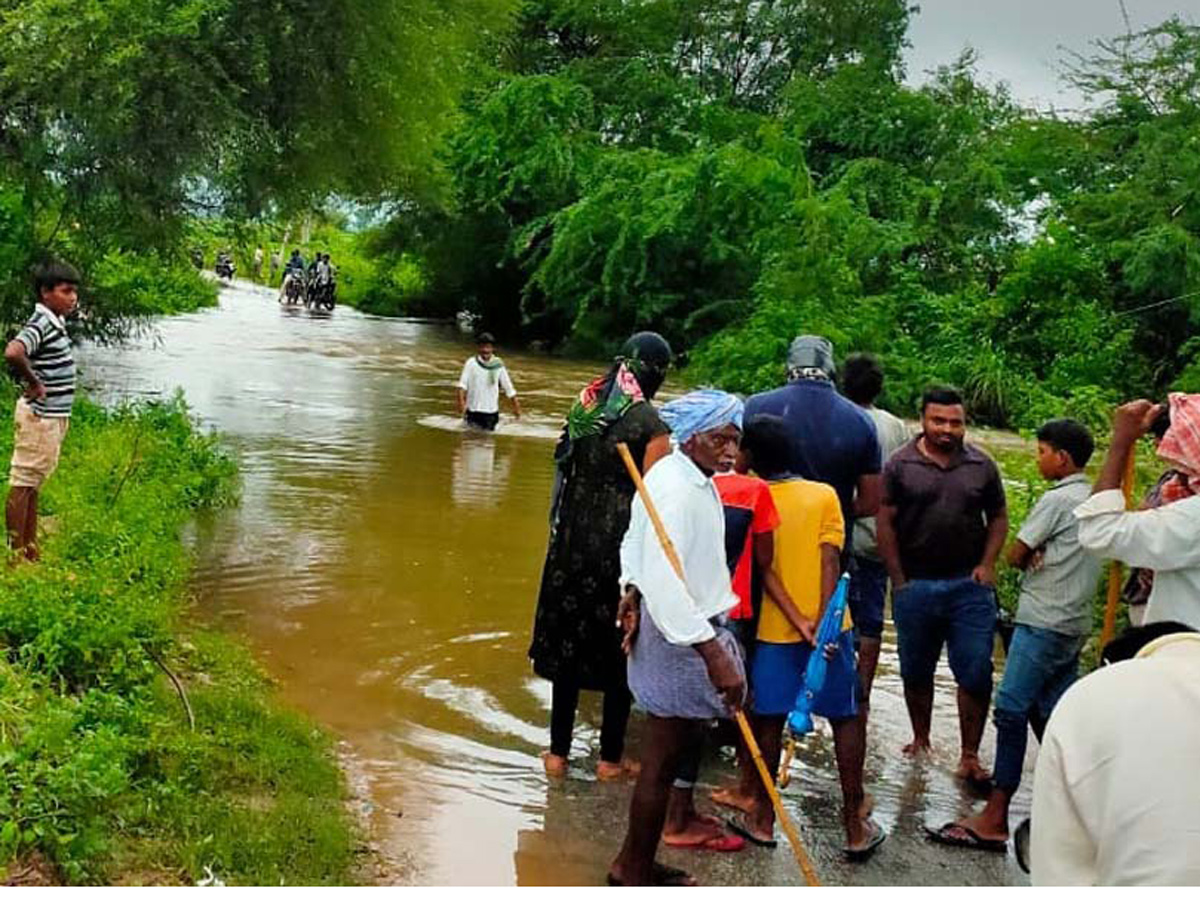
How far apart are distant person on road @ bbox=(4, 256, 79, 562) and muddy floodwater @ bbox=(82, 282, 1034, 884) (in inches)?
44.1

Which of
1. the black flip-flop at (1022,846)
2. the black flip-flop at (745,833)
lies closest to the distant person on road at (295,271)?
the black flip-flop at (745,833)

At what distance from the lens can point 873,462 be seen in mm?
5988

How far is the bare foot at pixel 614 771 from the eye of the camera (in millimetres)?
5910

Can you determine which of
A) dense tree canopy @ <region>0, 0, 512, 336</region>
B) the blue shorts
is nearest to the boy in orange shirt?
the blue shorts

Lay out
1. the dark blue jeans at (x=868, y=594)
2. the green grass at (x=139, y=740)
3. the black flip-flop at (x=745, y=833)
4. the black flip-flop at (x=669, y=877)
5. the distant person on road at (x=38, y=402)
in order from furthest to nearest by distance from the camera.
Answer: the distant person on road at (x=38, y=402) < the dark blue jeans at (x=868, y=594) < the black flip-flop at (x=745, y=833) < the black flip-flop at (x=669, y=877) < the green grass at (x=139, y=740)

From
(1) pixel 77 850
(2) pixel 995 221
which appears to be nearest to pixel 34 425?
(1) pixel 77 850

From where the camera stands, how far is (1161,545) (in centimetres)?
402

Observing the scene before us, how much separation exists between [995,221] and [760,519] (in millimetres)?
20641

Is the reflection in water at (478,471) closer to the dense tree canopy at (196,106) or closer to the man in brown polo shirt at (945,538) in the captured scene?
the dense tree canopy at (196,106)

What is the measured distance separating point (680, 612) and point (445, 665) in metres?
3.18

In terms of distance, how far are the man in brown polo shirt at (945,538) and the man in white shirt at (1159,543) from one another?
1545mm

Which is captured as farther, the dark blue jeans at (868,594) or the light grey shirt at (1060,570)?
the dark blue jeans at (868,594)

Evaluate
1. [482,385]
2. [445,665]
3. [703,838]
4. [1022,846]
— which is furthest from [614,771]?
[482,385]

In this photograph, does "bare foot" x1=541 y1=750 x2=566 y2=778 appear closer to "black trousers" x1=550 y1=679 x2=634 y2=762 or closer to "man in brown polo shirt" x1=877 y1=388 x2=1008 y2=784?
"black trousers" x1=550 y1=679 x2=634 y2=762
